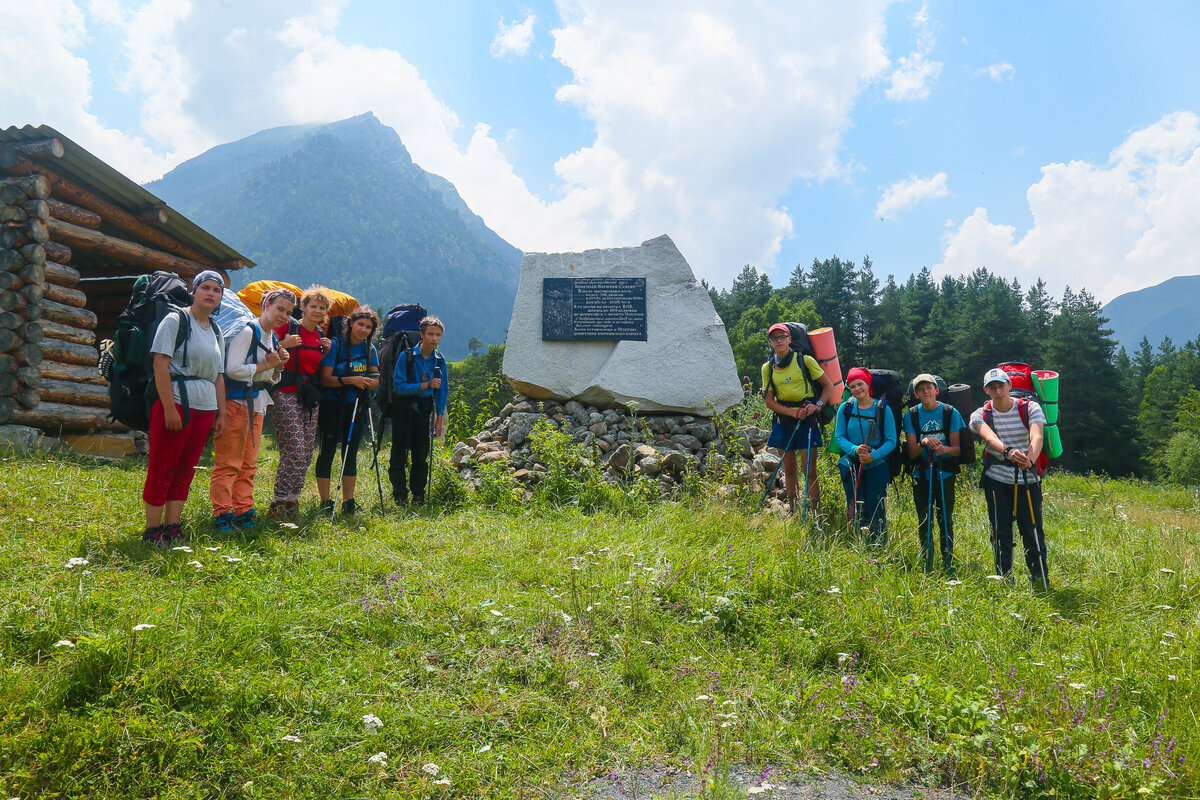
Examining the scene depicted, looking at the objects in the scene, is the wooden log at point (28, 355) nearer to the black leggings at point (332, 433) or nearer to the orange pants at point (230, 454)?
the black leggings at point (332, 433)

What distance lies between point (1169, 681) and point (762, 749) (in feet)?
7.16

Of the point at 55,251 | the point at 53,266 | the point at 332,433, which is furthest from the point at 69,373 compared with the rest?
the point at 332,433

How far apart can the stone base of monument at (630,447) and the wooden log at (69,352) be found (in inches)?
204

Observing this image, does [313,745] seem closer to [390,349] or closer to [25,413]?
[390,349]

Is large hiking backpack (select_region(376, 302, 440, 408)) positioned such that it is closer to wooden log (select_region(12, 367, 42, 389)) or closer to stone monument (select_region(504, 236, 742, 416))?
stone monument (select_region(504, 236, 742, 416))

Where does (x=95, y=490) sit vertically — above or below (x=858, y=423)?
below

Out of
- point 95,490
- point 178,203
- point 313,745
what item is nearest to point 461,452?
point 95,490

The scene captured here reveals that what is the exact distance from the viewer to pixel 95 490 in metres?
5.55

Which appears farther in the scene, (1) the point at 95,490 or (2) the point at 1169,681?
(1) the point at 95,490

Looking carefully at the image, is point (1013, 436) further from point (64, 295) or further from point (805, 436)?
point (64, 295)

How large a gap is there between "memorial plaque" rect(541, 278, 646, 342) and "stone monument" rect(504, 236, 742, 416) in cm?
1

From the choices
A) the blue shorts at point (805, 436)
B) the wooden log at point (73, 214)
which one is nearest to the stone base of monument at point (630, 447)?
the blue shorts at point (805, 436)

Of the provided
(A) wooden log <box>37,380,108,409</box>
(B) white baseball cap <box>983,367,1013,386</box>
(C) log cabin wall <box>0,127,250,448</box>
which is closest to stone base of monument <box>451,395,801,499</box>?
(B) white baseball cap <box>983,367,1013,386</box>

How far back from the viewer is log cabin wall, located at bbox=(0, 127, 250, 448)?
752cm
